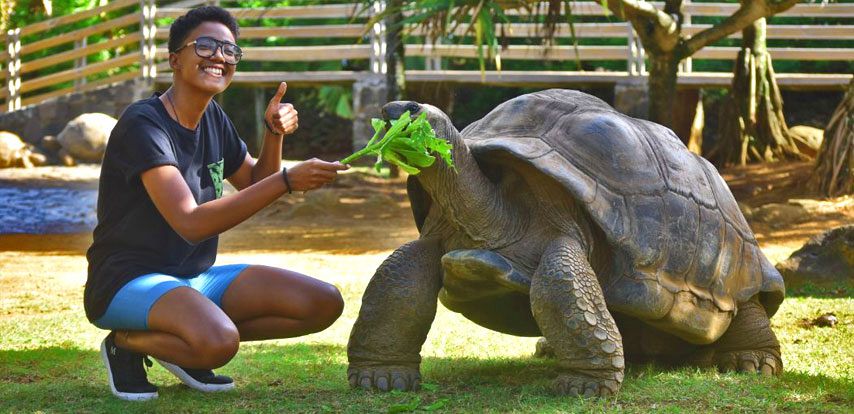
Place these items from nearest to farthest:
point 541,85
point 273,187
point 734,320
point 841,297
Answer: point 273,187 → point 734,320 → point 841,297 → point 541,85

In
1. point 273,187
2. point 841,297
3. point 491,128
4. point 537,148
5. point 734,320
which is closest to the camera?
point 273,187

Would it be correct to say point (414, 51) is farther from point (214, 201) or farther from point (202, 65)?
point (214, 201)

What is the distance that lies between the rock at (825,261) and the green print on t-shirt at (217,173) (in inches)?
160

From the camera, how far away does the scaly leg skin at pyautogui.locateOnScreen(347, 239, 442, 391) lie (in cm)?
376

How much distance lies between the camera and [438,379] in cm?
404

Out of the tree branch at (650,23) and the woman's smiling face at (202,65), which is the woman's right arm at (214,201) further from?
the tree branch at (650,23)

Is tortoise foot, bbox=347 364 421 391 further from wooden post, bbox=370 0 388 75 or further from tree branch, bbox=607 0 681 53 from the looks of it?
wooden post, bbox=370 0 388 75

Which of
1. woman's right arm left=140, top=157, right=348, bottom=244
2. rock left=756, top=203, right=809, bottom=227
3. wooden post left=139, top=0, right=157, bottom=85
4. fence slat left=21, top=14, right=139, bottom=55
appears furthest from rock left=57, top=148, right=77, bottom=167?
woman's right arm left=140, top=157, right=348, bottom=244

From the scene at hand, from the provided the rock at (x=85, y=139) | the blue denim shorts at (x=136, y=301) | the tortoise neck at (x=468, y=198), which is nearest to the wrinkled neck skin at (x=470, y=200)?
the tortoise neck at (x=468, y=198)

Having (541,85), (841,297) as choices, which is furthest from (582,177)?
(541,85)

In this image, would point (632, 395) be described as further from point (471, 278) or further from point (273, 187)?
point (273, 187)

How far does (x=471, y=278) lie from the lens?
3.71 metres

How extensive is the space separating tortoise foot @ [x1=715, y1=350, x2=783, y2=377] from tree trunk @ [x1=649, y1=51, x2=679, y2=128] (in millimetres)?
6863

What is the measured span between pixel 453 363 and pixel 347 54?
10993 mm
